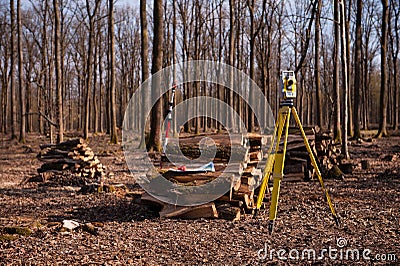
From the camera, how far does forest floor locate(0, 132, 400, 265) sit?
4.95 metres

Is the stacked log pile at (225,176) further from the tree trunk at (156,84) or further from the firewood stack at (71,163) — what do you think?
the tree trunk at (156,84)

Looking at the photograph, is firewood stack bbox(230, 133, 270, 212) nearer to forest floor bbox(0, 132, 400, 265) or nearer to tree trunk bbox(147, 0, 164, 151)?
forest floor bbox(0, 132, 400, 265)

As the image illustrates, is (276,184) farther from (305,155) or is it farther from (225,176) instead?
(305,155)

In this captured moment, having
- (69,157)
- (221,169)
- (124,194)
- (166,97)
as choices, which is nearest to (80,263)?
(221,169)

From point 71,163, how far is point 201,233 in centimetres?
687

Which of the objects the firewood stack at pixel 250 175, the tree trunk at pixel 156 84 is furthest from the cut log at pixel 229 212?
the tree trunk at pixel 156 84

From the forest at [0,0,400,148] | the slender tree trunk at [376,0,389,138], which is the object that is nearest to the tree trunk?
the forest at [0,0,400,148]

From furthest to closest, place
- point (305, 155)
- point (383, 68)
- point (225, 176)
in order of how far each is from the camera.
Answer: point (383, 68), point (305, 155), point (225, 176)

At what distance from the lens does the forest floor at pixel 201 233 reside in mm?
4945

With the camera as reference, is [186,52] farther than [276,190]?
Yes

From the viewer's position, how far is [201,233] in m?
6.09

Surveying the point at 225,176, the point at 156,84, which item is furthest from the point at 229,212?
the point at 156,84

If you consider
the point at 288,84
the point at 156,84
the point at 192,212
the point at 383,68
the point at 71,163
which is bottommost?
the point at 192,212

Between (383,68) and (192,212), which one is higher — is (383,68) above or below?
above
